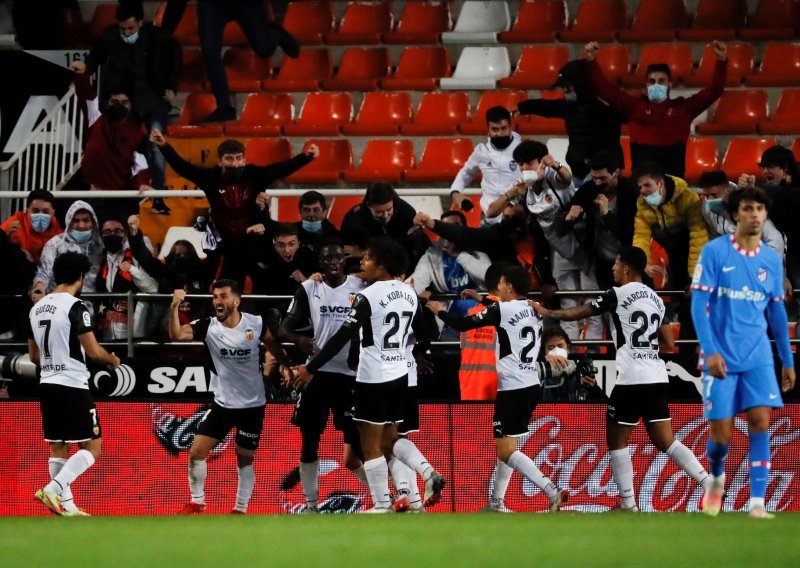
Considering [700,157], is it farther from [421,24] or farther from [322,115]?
[322,115]

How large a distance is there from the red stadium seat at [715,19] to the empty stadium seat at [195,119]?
571 cm

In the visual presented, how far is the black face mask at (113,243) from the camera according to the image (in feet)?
42.6

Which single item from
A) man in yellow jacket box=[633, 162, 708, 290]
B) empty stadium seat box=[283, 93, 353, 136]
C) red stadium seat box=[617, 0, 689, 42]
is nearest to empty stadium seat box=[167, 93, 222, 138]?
empty stadium seat box=[283, 93, 353, 136]

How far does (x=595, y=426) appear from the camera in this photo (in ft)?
37.9

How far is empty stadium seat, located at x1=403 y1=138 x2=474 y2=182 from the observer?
50.9ft

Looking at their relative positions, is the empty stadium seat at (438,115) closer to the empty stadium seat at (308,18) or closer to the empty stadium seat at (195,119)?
the empty stadium seat at (308,18)

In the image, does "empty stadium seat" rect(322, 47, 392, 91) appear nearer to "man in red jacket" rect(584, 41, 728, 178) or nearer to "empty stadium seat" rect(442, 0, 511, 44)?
"empty stadium seat" rect(442, 0, 511, 44)

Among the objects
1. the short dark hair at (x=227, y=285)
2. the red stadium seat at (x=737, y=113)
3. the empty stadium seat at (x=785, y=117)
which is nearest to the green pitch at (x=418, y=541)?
the short dark hair at (x=227, y=285)

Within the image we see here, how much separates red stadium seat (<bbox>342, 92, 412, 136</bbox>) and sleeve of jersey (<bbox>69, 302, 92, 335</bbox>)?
658 centimetres

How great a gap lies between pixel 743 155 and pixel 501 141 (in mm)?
3482

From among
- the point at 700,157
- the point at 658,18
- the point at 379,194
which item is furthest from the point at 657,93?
the point at 658,18

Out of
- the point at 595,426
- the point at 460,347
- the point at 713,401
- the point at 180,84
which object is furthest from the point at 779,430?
the point at 180,84

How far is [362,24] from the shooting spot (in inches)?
709

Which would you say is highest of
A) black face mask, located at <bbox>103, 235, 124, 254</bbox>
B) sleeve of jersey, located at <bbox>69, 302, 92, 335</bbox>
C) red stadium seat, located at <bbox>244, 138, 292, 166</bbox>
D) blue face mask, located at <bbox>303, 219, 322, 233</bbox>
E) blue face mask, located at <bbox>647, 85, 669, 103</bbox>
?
blue face mask, located at <bbox>647, 85, 669, 103</bbox>
